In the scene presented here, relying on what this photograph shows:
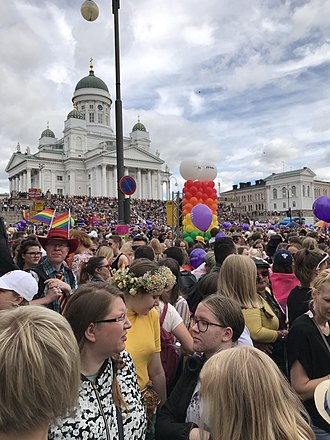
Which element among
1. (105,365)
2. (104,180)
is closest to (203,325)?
(105,365)

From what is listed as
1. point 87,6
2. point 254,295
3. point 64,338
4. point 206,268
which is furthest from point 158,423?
point 87,6

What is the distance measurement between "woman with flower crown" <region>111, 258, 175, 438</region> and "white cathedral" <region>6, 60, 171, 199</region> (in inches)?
2871

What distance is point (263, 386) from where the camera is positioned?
4.92 feet

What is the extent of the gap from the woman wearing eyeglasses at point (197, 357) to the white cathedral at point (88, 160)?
73.4 metres

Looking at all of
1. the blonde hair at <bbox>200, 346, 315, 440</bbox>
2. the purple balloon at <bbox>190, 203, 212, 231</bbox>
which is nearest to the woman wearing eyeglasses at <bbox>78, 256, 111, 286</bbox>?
the blonde hair at <bbox>200, 346, 315, 440</bbox>

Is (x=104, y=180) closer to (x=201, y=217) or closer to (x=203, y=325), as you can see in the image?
(x=201, y=217)

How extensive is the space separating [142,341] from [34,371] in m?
1.68

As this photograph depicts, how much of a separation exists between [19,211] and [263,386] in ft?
133

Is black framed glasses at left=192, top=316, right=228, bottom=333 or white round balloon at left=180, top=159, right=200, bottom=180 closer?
black framed glasses at left=192, top=316, right=228, bottom=333

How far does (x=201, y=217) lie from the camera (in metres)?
13.4

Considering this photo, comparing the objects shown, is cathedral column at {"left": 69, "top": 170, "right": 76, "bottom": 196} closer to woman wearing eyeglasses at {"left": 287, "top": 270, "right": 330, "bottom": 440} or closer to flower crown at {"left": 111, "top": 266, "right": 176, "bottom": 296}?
flower crown at {"left": 111, "top": 266, "right": 176, "bottom": 296}

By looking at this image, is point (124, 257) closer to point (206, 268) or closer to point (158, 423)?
point (206, 268)

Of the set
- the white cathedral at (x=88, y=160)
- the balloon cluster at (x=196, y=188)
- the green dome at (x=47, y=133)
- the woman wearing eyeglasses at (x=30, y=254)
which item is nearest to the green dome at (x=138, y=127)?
the white cathedral at (x=88, y=160)

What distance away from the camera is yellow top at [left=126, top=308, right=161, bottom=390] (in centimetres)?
281
